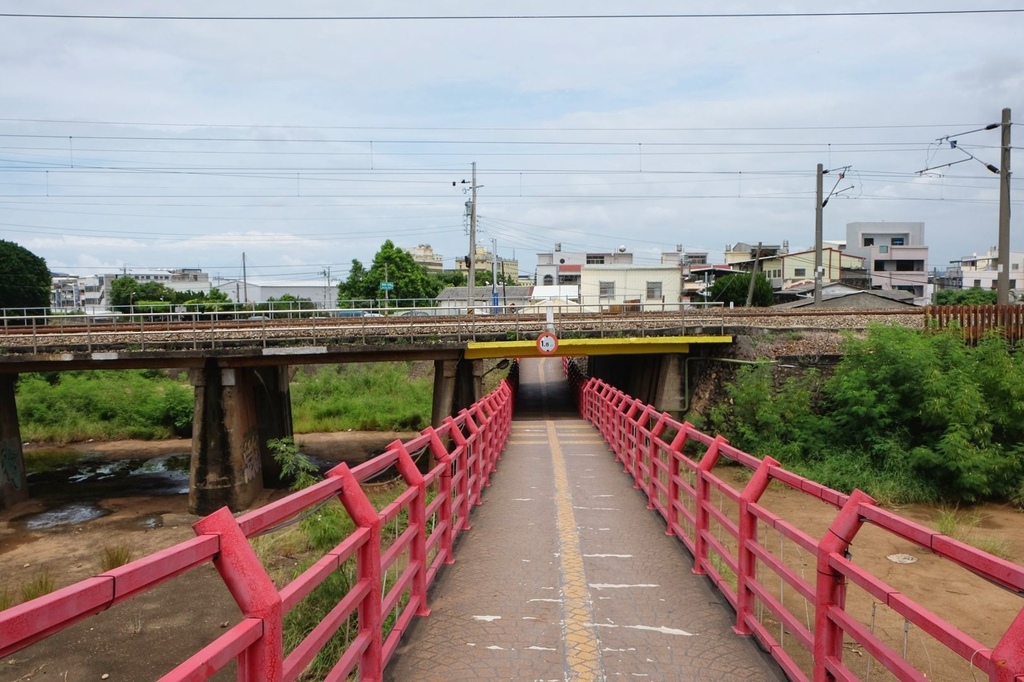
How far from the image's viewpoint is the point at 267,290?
3637 inches

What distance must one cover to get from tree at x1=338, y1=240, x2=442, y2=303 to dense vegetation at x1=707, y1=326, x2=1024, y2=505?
170 feet

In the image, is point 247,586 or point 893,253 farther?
point 893,253

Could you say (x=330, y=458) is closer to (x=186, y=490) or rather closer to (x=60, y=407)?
(x=186, y=490)

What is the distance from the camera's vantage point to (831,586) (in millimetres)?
4027

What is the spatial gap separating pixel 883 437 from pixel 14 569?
19942mm

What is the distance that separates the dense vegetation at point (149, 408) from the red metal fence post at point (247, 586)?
104ft

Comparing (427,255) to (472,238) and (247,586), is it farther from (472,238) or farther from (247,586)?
(247,586)

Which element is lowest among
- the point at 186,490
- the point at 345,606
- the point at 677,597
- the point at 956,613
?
the point at 186,490

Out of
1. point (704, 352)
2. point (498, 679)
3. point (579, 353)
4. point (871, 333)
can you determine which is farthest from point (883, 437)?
point (498, 679)

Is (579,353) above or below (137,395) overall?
above

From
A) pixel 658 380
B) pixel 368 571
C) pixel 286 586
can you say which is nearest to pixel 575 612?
pixel 368 571

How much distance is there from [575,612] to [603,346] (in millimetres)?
18250

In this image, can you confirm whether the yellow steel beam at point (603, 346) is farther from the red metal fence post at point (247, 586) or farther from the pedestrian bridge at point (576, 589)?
the red metal fence post at point (247, 586)

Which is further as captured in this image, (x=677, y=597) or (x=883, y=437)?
(x=883, y=437)
